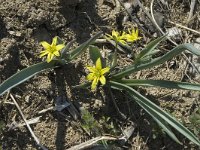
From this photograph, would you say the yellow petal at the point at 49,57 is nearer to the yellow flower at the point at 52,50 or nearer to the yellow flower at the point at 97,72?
the yellow flower at the point at 52,50

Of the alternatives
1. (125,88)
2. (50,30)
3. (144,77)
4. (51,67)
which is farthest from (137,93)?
(50,30)

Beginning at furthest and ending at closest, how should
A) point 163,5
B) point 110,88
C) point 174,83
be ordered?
point 163,5 < point 110,88 < point 174,83

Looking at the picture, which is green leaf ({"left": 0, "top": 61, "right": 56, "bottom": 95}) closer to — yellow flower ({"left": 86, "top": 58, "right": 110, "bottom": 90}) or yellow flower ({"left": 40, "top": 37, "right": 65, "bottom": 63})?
yellow flower ({"left": 40, "top": 37, "right": 65, "bottom": 63})

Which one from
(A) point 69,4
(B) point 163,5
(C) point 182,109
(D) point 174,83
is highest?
(A) point 69,4

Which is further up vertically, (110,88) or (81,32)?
(81,32)

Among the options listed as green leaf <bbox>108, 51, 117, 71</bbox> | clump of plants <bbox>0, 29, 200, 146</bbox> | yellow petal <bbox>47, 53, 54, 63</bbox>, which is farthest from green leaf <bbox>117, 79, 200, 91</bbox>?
yellow petal <bbox>47, 53, 54, 63</bbox>

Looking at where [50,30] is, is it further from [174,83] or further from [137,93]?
[174,83]

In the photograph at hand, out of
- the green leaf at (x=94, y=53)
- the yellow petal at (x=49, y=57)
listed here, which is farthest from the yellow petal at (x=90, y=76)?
the yellow petal at (x=49, y=57)

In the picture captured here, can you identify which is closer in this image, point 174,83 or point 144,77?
point 174,83

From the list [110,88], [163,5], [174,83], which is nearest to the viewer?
[174,83]
